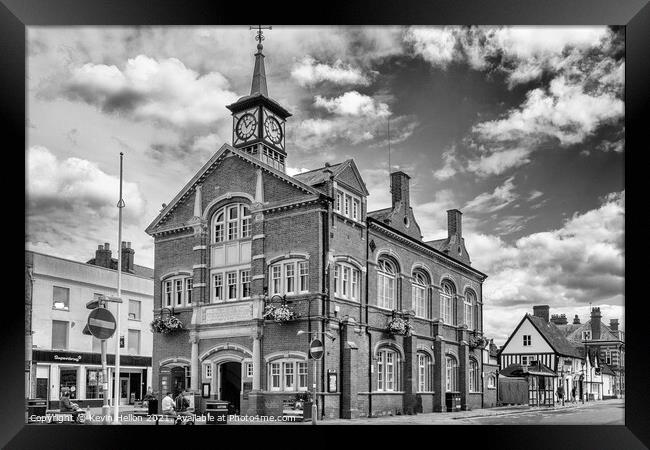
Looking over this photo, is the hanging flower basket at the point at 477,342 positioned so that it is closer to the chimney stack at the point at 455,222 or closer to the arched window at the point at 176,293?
the chimney stack at the point at 455,222

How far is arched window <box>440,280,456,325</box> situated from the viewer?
708 inches

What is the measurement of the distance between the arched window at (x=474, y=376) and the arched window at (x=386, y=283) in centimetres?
273

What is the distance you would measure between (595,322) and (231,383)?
756 centimetres

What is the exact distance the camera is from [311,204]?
15.3 metres

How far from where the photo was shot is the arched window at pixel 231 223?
51.3 feet

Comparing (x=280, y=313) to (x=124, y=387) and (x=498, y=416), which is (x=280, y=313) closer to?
(x=124, y=387)

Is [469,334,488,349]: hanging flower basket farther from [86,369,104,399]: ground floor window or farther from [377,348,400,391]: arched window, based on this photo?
[86,369,104,399]: ground floor window

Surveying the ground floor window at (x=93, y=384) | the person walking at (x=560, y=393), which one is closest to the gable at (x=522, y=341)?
the person walking at (x=560, y=393)

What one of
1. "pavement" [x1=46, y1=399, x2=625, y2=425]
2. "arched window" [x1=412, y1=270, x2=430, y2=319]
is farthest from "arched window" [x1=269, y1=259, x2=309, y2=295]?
"arched window" [x1=412, y1=270, x2=430, y2=319]

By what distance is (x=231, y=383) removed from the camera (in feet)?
49.9

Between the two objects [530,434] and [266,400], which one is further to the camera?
[266,400]
